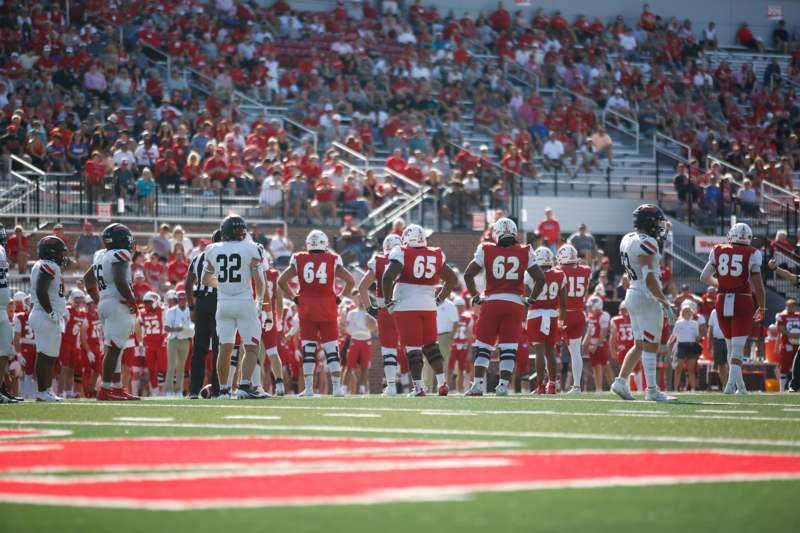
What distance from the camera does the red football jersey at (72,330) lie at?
68.6ft

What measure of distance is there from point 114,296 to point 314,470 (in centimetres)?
865

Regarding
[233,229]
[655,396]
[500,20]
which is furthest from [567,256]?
[500,20]

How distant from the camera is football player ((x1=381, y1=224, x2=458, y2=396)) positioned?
15.4 m

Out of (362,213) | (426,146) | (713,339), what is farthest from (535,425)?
(426,146)

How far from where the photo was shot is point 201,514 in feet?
17.1

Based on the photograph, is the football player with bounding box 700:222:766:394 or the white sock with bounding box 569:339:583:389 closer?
the football player with bounding box 700:222:766:394

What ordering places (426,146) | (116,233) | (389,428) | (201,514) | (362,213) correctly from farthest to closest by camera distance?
(426,146) → (362,213) → (116,233) → (389,428) → (201,514)

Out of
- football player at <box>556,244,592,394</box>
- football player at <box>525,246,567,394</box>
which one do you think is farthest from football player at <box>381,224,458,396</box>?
football player at <box>556,244,592,394</box>

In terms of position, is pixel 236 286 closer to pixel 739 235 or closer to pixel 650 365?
pixel 650 365

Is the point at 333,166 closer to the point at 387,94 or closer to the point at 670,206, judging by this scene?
the point at 387,94

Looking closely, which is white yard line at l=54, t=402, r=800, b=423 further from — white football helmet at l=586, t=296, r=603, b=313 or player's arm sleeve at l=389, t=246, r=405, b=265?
white football helmet at l=586, t=296, r=603, b=313

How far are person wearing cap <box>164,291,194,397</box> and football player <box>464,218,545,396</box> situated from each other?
704cm

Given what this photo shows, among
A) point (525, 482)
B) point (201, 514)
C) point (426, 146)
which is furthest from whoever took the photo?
point (426, 146)

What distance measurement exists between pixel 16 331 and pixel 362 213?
797 cm
